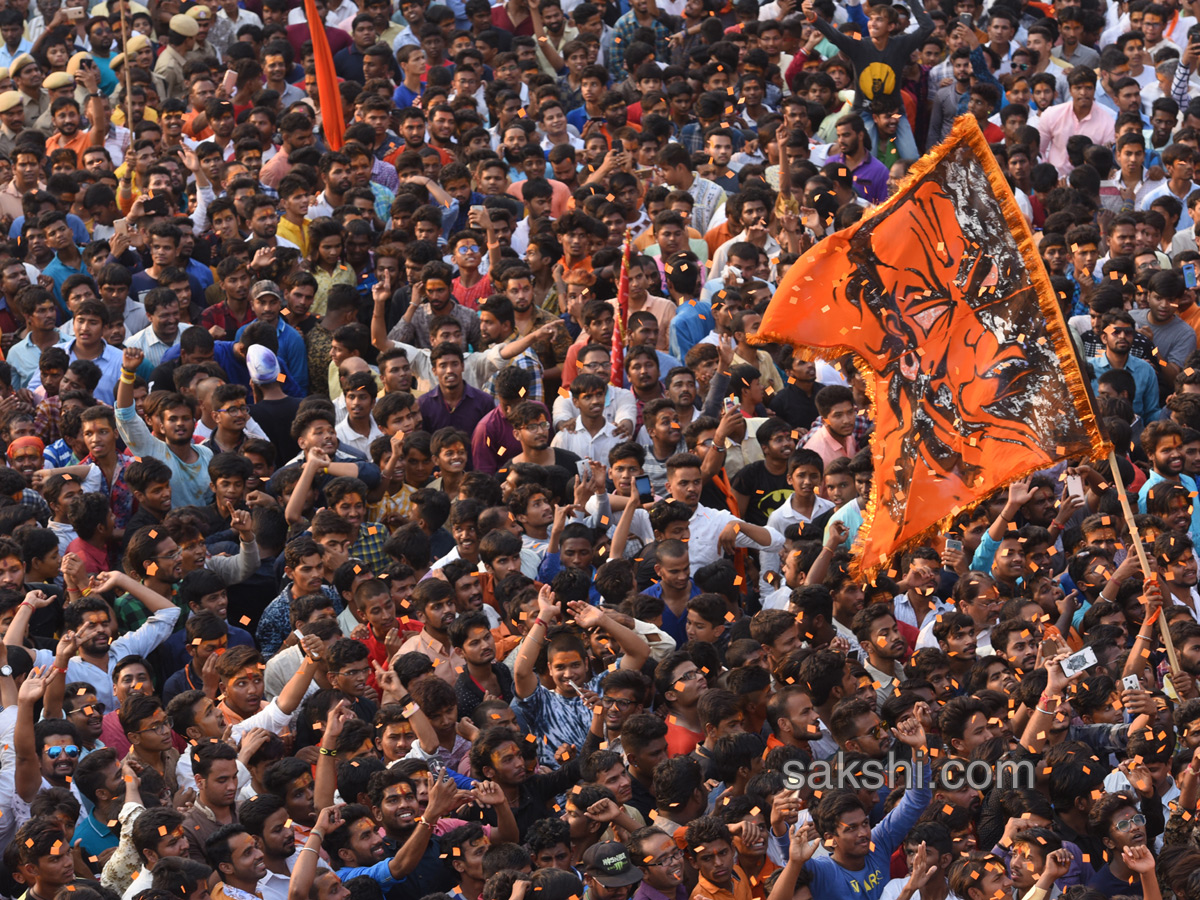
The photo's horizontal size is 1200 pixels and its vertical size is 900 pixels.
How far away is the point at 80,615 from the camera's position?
10.2 m

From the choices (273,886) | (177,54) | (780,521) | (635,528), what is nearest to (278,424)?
(635,528)

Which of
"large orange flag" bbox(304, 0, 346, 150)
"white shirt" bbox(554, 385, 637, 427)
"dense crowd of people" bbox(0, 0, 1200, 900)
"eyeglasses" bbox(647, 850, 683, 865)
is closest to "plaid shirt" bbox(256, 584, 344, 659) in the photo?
"dense crowd of people" bbox(0, 0, 1200, 900)

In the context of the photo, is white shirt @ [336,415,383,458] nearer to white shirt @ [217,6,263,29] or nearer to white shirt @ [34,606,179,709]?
white shirt @ [34,606,179,709]

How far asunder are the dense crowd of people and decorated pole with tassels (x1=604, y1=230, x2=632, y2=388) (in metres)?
0.04

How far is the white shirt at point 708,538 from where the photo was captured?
1166cm

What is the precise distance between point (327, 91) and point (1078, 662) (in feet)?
28.6

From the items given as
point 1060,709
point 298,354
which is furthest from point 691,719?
point 298,354

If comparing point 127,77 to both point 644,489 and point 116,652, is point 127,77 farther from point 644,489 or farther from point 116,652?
point 116,652

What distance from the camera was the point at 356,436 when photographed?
488 inches

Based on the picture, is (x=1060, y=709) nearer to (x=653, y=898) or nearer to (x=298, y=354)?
(x=653, y=898)

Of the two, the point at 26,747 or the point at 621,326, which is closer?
the point at 26,747

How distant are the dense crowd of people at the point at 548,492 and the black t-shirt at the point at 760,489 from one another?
25mm

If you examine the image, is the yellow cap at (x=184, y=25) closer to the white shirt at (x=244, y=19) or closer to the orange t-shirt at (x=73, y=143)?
the white shirt at (x=244, y=19)

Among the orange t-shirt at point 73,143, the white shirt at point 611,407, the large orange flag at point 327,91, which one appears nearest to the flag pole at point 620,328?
the white shirt at point 611,407
